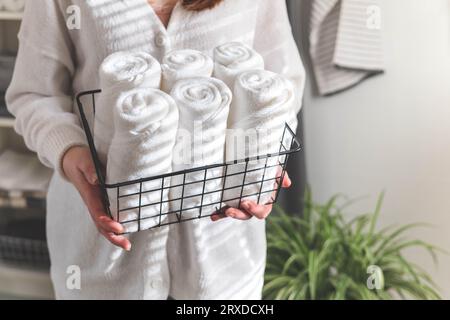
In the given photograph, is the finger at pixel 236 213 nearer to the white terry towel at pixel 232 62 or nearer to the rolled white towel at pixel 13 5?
the white terry towel at pixel 232 62

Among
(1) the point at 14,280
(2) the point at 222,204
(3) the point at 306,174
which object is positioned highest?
(2) the point at 222,204

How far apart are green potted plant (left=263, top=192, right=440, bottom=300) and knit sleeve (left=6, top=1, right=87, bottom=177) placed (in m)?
0.61

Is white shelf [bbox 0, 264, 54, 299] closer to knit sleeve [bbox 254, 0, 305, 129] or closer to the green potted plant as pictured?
the green potted plant

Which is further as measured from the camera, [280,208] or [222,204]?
[280,208]

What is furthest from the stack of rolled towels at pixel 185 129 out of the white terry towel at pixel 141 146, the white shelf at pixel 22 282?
the white shelf at pixel 22 282

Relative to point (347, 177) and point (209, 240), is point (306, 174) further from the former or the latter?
point (209, 240)

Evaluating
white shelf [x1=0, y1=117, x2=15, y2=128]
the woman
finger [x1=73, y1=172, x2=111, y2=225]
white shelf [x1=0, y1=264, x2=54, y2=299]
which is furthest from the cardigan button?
white shelf [x1=0, y1=264, x2=54, y2=299]

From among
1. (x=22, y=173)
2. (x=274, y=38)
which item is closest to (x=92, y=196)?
(x=274, y=38)

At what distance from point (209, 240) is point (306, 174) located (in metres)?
0.43

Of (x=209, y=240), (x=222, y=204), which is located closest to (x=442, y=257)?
(x=209, y=240)

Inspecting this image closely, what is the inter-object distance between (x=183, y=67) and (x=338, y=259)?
2.32 feet
